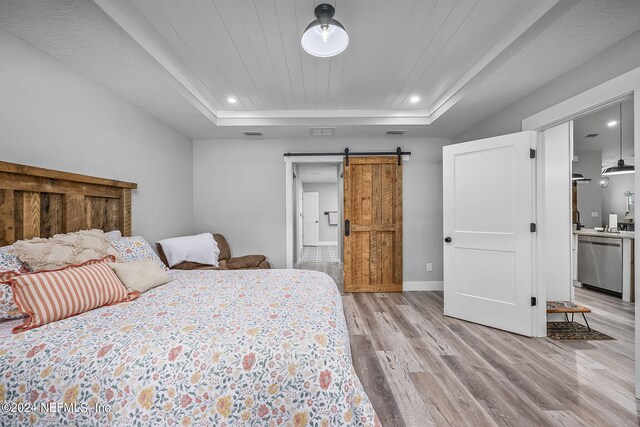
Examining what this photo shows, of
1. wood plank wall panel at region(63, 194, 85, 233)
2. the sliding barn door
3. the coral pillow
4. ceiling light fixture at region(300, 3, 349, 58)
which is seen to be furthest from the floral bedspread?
the sliding barn door

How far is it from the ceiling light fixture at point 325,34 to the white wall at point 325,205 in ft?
25.7

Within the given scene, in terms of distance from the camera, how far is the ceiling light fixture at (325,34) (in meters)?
1.58

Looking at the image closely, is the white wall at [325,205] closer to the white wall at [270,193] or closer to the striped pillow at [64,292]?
the white wall at [270,193]

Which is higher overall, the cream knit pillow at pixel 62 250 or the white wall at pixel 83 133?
the white wall at pixel 83 133

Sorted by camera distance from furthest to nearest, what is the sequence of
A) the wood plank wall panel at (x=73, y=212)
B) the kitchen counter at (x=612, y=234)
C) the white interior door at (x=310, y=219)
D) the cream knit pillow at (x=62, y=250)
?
the white interior door at (x=310, y=219) < the kitchen counter at (x=612, y=234) < the wood plank wall panel at (x=73, y=212) < the cream knit pillow at (x=62, y=250)

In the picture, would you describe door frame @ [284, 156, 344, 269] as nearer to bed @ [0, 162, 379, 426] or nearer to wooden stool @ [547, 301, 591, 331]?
bed @ [0, 162, 379, 426]

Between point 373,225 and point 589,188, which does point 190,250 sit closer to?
point 373,225

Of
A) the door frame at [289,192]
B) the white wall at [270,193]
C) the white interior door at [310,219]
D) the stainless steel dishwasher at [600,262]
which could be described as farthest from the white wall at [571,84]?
the white interior door at [310,219]

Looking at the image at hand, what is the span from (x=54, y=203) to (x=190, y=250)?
1.26 metres

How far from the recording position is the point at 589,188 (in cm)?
546

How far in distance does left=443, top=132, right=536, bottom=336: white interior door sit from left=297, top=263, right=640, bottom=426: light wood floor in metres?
0.24

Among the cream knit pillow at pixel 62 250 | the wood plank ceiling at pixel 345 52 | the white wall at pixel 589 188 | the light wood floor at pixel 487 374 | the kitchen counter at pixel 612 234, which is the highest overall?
the wood plank ceiling at pixel 345 52

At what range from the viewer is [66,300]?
1294 millimetres

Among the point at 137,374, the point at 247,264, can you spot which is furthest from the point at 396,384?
the point at 247,264
